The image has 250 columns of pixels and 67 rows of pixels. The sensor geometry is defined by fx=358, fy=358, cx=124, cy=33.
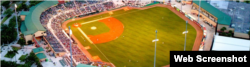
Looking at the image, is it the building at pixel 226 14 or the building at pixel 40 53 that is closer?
the building at pixel 40 53

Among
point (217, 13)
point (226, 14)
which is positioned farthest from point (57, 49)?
point (226, 14)

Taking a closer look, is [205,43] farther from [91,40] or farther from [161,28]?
[91,40]

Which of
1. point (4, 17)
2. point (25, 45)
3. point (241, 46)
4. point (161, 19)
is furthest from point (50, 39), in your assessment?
point (241, 46)

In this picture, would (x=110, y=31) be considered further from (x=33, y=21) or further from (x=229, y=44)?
(x=229, y=44)

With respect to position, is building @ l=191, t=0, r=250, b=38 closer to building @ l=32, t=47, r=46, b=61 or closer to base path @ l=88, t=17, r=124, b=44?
base path @ l=88, t=17, r=124, b=44

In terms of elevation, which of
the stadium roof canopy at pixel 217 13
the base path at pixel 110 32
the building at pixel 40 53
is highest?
the stadium roof canopy at pixel 217 13

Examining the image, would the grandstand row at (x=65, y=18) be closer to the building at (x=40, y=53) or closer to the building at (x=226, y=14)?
the building at (x=40, y=53)

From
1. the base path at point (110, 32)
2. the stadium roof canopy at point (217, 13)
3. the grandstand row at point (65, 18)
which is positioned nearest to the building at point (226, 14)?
the stadium roof canopy at point (217, 13)
